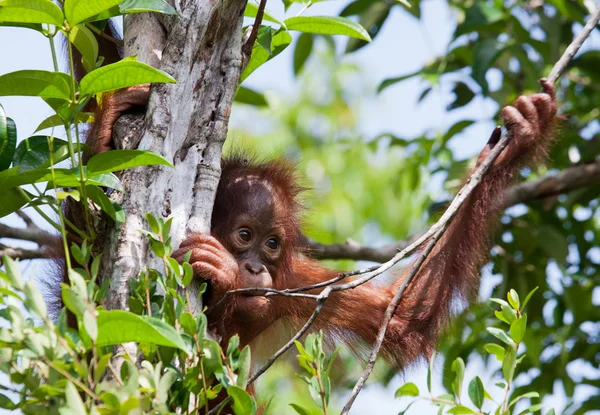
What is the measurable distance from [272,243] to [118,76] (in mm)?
1889

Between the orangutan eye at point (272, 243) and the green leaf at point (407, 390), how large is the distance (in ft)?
5.36

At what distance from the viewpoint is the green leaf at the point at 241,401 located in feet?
5.83

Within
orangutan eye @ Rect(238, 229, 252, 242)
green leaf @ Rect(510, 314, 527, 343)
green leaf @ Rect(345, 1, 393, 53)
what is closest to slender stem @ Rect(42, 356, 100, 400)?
green leaf @ Rect(510, 314, 527, 343)

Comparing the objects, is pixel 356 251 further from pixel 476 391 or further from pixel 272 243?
pixel 476 391

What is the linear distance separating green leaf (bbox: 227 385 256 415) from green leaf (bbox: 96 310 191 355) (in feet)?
0.75

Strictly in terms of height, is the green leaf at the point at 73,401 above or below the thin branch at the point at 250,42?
below

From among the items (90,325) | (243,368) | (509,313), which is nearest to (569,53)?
(509,313)

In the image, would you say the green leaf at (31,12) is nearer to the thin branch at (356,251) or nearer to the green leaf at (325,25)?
the green leaf at (325,25)

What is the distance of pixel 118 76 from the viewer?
6.63 ft

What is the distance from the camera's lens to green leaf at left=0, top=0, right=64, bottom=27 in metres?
1.95

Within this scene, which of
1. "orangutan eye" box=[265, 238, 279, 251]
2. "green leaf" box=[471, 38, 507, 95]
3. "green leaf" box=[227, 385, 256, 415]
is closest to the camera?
"green leaf" box=[227, 385, 256, 415]

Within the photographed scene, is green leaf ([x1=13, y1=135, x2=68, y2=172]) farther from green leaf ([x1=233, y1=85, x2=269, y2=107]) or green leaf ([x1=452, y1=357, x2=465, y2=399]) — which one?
green leaf ([x1=233, y1=85, x2=269, y2=107])

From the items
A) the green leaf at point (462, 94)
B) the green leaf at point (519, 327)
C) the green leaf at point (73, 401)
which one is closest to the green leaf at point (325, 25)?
the green leaf at point (519, 327)

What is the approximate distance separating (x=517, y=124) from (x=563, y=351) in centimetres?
167
